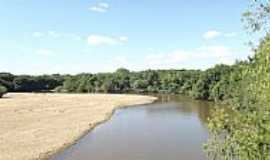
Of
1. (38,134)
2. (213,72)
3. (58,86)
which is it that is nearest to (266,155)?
(38,134)

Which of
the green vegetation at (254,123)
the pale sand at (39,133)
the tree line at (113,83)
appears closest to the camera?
the green vegetation at (254,123)

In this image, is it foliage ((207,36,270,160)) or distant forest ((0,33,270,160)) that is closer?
foliage ((207,36,270,160))

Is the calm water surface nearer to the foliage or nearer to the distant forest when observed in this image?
the distant forest

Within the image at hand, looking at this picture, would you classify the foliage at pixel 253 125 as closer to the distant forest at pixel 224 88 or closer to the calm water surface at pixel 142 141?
the distant forest at pixel 224 88

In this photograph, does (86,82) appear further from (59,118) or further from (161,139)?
(161,139)

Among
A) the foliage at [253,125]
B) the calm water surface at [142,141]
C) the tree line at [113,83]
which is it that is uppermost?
the tree line at [113,83]

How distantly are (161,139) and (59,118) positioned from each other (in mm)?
23883

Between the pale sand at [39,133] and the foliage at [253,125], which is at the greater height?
the foliage at [253,125]

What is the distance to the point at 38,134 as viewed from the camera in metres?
47.2

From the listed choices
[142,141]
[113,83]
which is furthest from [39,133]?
[113,83]

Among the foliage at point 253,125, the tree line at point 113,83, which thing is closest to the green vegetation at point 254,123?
the foliage at point 253,125

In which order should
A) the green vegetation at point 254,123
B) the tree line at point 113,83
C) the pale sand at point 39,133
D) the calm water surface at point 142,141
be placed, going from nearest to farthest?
the green vegetation at point 254,123 → the calm water surface at point 142,141 → the pale sand at point 39,133 → the tree line at point 113,83

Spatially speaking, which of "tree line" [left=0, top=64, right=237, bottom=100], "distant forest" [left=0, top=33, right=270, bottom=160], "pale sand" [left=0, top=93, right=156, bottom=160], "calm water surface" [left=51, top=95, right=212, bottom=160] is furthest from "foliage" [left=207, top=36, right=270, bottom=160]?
"tree line" [left=0, top=64, right=237, bottom=100]

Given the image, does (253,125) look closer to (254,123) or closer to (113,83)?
(254,123)
